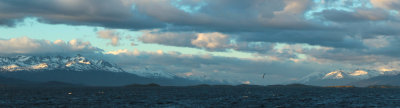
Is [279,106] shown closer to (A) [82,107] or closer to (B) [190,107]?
(B) [190,107]

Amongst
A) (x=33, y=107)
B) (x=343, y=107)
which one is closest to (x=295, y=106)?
(x=343, y=107)

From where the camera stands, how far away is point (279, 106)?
141 meters

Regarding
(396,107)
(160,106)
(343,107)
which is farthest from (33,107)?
(396,107)

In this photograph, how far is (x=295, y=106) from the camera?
142 meters

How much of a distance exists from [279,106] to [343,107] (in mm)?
19645

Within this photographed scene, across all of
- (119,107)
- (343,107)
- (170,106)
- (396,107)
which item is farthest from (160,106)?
(396,107)

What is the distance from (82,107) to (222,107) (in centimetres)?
4369

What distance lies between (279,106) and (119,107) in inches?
1974

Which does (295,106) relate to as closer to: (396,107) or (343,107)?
(343,107)

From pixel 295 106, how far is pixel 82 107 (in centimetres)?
6704

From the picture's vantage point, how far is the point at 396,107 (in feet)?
451

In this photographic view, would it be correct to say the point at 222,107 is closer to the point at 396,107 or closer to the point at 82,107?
the point at 82,107

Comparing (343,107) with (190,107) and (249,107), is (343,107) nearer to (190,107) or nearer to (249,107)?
(249,107)

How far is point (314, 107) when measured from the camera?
454 ft
